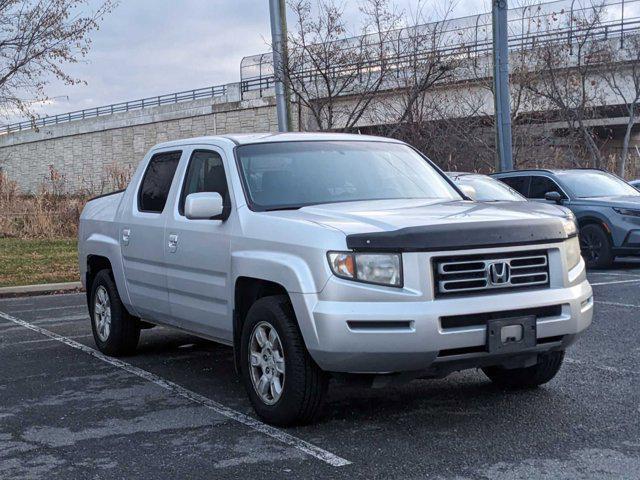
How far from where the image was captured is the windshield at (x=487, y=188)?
13.4 m

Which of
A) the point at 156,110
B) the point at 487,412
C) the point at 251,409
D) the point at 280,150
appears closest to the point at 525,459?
the point at 487,412

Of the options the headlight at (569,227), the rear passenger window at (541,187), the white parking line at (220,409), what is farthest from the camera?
the rear passenger window at (541,187)

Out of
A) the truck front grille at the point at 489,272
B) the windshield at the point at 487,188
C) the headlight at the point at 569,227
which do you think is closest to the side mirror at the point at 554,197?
the windshield at the point at 487,188

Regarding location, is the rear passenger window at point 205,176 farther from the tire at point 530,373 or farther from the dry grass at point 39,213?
the dry grass at point 39,213

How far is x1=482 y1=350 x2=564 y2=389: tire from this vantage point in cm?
628

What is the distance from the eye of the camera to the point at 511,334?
5.27m

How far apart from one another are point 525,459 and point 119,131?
49652 millimetres

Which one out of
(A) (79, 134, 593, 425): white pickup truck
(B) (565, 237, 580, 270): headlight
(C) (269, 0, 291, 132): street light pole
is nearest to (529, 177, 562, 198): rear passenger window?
(C) (269, 0, 291, 132): street light pole

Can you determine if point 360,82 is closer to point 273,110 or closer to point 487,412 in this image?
point 487,412

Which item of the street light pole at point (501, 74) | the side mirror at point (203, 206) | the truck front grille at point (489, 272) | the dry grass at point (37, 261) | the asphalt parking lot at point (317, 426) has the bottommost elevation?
the asphalt parking lot at point (317, 426)

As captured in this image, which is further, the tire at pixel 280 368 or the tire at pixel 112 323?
the tire at pixel 112 323

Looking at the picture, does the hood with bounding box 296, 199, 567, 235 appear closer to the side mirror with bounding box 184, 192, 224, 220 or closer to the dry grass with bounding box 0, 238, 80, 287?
the side mirror with bounding box 184, 192, 224, 220

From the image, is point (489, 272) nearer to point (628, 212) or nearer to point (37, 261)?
point (628, 212)

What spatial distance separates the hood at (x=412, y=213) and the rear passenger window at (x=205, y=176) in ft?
2.80
